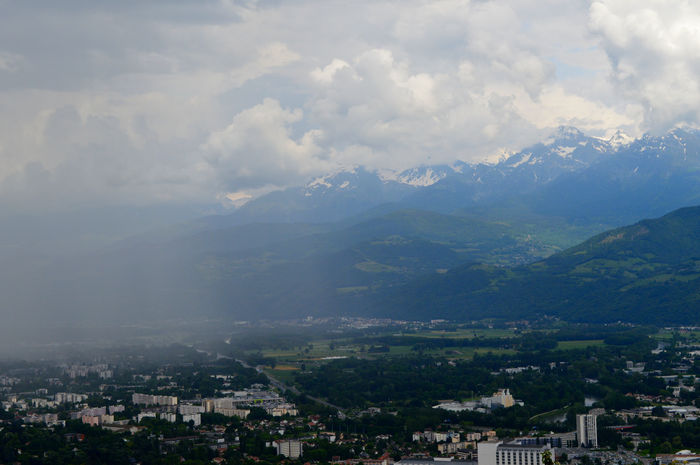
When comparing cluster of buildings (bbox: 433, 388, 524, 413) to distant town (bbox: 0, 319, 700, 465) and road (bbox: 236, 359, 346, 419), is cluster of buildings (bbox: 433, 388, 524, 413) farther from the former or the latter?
road (bbox: 236, 359, 346, 419)

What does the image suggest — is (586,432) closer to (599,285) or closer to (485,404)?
(485,404)

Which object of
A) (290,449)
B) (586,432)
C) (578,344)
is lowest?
(290,449)

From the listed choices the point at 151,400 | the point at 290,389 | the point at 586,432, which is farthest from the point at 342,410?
the point at 586,432

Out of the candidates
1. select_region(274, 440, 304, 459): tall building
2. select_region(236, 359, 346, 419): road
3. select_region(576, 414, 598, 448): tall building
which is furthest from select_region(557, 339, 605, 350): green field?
select_region(274, 440, 304, 459): tall building

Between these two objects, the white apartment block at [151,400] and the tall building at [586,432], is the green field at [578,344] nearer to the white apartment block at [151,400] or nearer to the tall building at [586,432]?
the white apartment block at [151,400]

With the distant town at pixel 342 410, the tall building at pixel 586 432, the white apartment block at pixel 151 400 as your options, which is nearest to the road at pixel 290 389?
the distant town at pixel 342 410

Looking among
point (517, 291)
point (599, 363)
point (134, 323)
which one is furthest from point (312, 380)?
point (134, 323)
